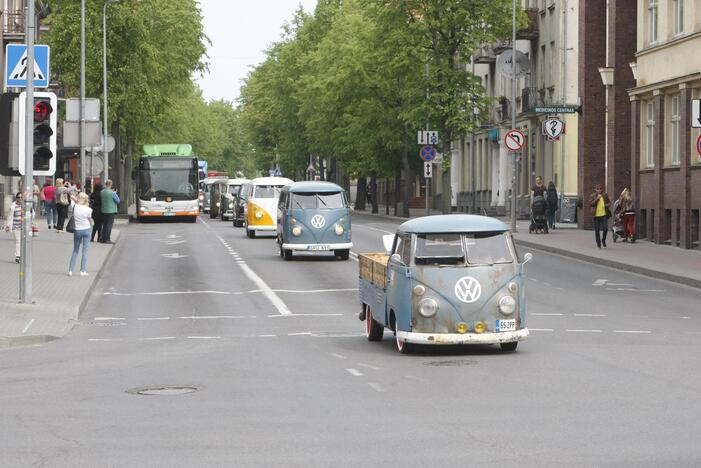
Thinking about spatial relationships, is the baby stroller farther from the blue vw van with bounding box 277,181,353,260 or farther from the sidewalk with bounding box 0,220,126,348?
the sidewalk with bounding box 0,220,126,348

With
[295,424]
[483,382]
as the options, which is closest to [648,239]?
[483,382]

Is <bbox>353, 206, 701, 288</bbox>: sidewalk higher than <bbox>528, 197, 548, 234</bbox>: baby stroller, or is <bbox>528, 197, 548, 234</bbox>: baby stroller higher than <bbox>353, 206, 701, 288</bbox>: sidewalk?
<bbox>528, 197, 548, 234</bbox>: baby stroller

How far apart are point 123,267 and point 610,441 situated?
85.4 ft

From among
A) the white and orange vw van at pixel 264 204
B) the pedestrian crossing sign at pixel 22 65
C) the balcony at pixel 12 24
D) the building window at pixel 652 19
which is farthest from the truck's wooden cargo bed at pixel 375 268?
the balcony at pixel 12 24

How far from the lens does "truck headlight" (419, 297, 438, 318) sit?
16.6m

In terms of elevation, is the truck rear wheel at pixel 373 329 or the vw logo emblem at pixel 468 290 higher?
the vw logo emblem at pixel 468 290

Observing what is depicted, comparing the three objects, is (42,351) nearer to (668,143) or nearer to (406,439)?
(406,439)

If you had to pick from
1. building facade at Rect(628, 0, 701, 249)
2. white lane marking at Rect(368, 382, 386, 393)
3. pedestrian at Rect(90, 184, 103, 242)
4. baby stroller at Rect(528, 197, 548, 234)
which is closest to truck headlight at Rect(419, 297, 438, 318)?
white lane marking at Rect(368, 382, 386, 393)

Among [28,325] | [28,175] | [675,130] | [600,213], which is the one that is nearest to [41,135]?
[28,175]

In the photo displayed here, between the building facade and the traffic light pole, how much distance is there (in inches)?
903

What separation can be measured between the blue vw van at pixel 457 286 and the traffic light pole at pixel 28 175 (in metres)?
7.74

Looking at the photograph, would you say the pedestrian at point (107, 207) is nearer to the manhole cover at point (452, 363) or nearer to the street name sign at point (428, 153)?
the street name sign at point (428, 153)

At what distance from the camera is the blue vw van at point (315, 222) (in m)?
37.3

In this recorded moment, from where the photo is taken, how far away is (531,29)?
6800 cm
